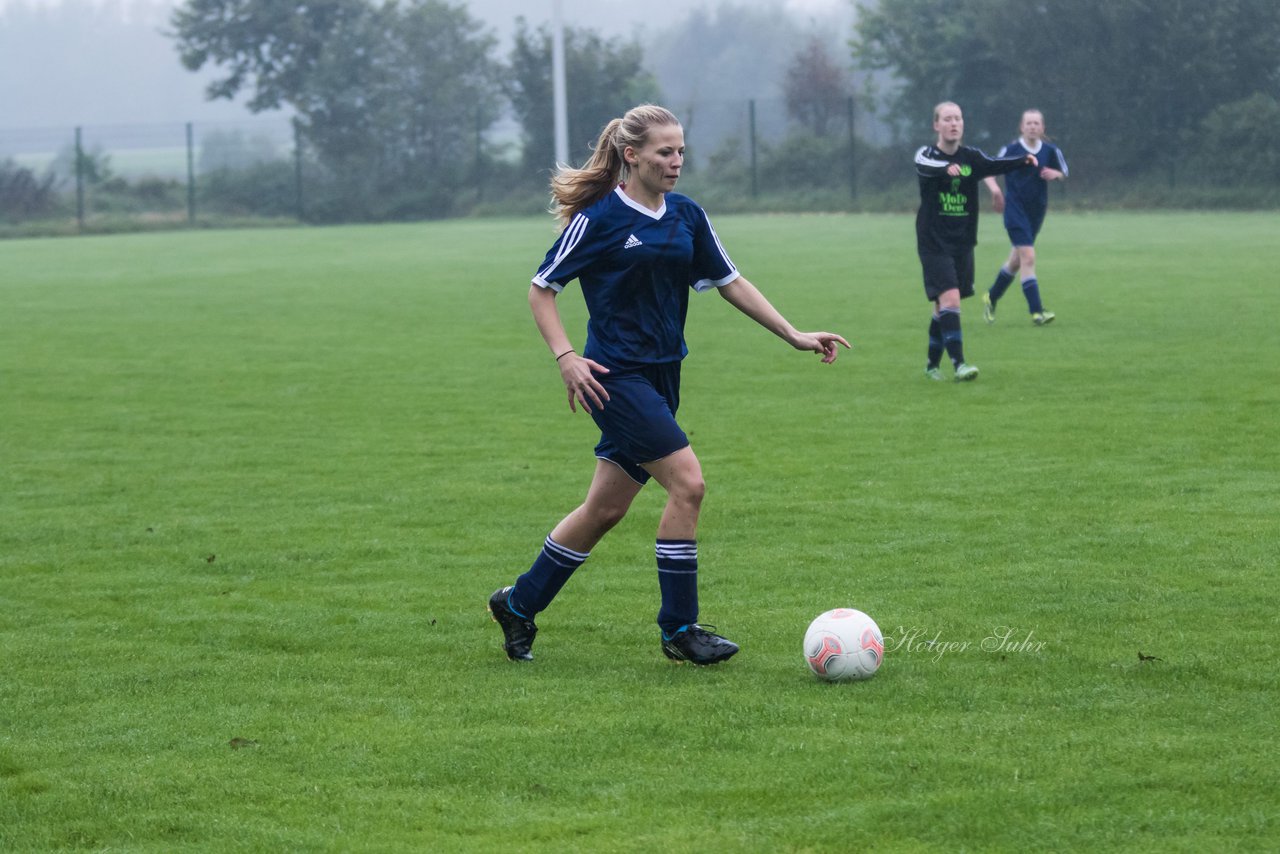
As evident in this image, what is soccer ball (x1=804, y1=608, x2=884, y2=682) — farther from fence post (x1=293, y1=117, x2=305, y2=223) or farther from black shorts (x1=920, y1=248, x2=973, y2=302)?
fence post (x1=293, y1=117, x2=305, y2=223)

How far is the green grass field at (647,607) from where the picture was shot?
4078mm

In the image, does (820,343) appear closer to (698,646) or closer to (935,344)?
(698,646)

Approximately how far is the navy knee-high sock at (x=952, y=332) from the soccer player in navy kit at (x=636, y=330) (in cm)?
706

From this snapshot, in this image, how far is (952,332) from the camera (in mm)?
12516

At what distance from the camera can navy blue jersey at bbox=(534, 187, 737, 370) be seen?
212 inches

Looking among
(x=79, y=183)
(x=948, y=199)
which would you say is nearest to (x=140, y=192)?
(x=79, y=183)

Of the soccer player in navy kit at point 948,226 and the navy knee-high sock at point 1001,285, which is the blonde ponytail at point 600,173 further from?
the navy knee-high sock at point 1001,285

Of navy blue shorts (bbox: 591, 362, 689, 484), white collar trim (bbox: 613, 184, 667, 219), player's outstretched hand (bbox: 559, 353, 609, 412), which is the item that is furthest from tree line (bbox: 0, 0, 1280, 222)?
player's outstretched hand (bbox: 559, 353, 609, 412)

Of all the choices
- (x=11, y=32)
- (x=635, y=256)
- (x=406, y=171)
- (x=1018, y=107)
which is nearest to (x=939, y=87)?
(x=1018, y=107)

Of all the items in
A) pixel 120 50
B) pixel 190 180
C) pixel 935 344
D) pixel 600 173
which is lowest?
pixel 935 344

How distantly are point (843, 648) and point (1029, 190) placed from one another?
503 inches

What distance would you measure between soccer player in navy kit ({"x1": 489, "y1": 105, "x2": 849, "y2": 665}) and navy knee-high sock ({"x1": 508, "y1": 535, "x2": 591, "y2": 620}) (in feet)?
0.04

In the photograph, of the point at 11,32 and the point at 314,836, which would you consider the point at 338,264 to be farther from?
the point at 11,32

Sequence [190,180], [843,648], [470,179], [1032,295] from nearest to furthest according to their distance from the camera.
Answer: [843,648] → [1032,295] → [190,180] → [470,179]
